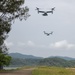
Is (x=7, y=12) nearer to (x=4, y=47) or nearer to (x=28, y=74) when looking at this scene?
(x=4, y=47)

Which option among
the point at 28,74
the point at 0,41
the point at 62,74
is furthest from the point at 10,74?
the point at 0,41

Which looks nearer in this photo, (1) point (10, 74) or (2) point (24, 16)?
(1) point (10, 74)

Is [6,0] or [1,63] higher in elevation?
[6,0]

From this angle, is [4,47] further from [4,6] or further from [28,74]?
[28,74]

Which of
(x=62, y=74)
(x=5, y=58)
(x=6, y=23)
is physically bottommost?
(x=62, y=74)

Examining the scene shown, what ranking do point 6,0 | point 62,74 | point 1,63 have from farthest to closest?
1. point 1,63
2. point 6,0
3. point 62,74

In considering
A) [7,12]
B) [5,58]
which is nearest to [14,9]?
[7,12]

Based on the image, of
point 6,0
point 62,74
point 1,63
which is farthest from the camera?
point 1,63

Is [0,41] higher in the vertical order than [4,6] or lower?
lower

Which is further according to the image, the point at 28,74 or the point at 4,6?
the point at 4,6
